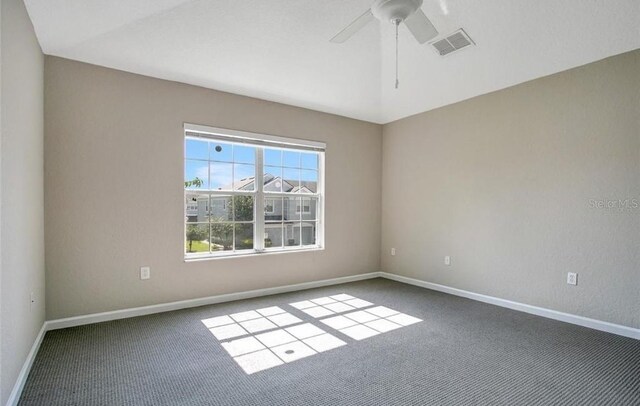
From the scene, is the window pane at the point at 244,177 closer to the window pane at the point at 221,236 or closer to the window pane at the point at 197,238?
the window pane at the point at 221,236

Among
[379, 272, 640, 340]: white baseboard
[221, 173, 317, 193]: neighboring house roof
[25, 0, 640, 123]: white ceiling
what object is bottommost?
[379, 272, 640, 340]: white baseboard

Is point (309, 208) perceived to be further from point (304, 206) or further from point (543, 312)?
point (543, 312)

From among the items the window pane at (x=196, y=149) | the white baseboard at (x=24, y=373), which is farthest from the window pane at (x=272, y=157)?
the white baseboard at (x=24, y=373)

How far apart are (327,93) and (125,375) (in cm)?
340

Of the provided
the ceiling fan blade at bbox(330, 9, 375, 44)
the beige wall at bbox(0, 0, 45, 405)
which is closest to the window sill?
the beige wall at bbox(0, 0, 45, 405)

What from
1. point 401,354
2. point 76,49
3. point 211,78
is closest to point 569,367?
point 401,354

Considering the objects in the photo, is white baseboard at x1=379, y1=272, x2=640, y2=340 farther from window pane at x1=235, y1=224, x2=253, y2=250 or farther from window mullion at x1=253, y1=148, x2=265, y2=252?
window pane at x1=235, y1=224, x2=253, y2=250

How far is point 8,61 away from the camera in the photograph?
1.84m

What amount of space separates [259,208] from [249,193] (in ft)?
0.76

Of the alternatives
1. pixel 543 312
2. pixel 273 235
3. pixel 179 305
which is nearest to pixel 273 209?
pixel 273 235

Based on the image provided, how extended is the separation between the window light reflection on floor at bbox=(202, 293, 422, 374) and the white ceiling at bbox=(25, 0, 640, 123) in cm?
251

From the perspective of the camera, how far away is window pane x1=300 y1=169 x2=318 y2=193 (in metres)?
4.64

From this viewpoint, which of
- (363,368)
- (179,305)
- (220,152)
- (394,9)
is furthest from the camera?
(220,152)

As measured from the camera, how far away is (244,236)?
415 centimetres
